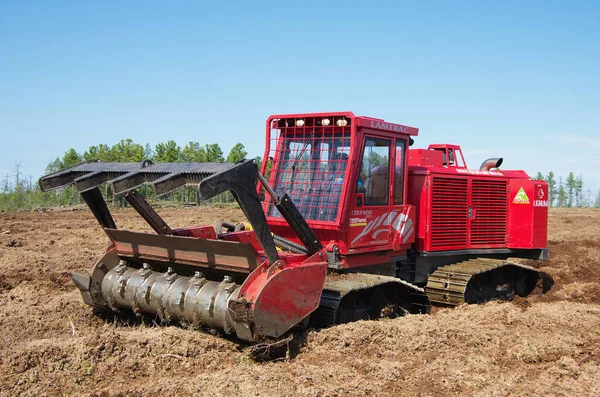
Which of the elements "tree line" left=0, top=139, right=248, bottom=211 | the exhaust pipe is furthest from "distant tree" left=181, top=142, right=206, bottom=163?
the exhaust pipe

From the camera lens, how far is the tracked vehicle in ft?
20.0

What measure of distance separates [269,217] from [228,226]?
4.28ft

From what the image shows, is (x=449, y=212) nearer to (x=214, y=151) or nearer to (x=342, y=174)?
(x=342, y=174)

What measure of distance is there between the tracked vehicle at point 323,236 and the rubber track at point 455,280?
0.8 inches

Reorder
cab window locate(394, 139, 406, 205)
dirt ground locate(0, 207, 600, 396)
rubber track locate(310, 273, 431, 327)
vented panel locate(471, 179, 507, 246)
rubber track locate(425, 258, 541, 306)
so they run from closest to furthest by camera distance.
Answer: dirt ground locate(0, 207, 600, 396)
rubber track locate(310, 273, 431, 327)
cab window locate(394, 139, 406, 205)
rubber track locate(425, 258, 541, 306)
vented panel locate(471, 179, 507, 246)

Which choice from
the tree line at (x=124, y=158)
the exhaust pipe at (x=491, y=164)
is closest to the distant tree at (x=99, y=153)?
the tree line at (x=124, y=158)

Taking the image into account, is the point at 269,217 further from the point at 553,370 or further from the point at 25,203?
the point at 25,203

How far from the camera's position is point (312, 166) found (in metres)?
8.25

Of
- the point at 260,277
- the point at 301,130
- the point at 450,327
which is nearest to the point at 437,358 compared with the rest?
the point at 450,327

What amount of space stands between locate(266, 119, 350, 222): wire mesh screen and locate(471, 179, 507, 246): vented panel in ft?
11.2

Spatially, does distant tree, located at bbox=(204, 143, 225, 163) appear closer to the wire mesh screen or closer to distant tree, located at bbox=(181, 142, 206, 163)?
distant tree, located at bbox=(181, 142, 206, 163)

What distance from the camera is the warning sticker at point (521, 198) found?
10.8 meters

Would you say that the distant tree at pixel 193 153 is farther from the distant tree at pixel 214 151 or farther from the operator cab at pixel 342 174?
the operator cab at pixel 342 174

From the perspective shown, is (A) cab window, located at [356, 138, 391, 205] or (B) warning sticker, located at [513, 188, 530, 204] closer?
(A) cab window, located at [356, 138, 391, 205]
